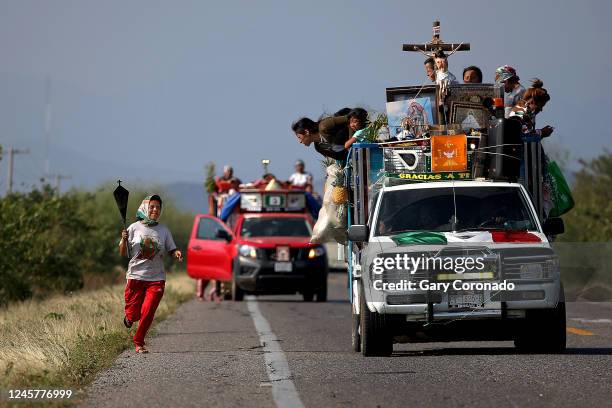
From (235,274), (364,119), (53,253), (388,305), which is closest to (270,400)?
(388,305)

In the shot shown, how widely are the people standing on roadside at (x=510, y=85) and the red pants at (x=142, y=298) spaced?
465 centimetres

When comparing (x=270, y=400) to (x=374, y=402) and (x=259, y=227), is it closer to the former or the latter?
(x=374, y=402)

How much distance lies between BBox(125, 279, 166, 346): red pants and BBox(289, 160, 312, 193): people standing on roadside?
16.7 metres

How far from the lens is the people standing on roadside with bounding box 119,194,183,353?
52.0 feet

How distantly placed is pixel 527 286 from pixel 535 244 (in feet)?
1.53

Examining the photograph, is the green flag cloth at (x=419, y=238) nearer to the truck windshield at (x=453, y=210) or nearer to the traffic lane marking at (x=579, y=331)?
the truck windshield at (x=453, y=210)

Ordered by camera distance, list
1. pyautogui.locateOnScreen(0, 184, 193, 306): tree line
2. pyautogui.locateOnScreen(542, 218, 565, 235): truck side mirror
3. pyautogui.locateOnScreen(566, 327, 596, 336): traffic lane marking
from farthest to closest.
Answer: pyautogui.locateOnScreen(0, 184, 193, 306): tree line, pyautogui.locateOnScreen(566, 327, 596, 336): traffic lane marking, pyautogui.locateOnScreen(542, 218, 565, 235): truck side mirror

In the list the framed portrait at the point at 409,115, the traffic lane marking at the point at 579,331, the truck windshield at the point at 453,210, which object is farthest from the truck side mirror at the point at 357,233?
the traffic lane marking at the point at 579,331

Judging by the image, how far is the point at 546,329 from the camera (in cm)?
1437

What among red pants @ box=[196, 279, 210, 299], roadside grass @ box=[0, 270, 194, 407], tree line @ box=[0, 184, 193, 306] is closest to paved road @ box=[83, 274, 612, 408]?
roadside grass @ box=[0, 270, 194, 407]

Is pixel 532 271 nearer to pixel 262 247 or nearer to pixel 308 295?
pixel 262 247

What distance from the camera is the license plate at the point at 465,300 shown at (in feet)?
45.7

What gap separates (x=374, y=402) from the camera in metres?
10.5

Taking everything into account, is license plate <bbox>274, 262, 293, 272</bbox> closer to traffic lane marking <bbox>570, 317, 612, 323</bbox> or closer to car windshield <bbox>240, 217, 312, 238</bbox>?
car windshield <bbox>240, 217, 312, 238</bbox>
